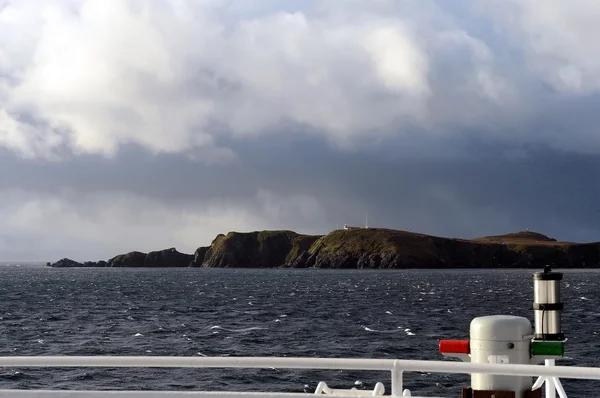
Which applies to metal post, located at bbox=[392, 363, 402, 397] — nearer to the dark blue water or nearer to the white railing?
the white railing

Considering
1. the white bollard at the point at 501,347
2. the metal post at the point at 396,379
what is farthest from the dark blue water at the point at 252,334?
the metal post at the point at 396,379

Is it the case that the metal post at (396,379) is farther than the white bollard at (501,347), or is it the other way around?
the white bollard at (501,347)

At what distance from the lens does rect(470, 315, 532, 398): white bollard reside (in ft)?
23.9

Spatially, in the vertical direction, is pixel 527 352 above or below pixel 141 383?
above

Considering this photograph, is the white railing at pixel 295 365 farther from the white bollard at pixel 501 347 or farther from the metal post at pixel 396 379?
the white bollard at pixel 501 347

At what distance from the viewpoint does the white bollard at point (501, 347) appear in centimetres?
728

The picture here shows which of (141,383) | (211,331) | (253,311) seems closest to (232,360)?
(141,383)

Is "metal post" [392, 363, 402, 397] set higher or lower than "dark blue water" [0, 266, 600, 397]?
higher

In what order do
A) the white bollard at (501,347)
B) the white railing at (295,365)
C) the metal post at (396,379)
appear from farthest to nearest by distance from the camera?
1. the white bollard at (501,347)
2. the metal post at (396,379)
3. the white railing at (295,365)

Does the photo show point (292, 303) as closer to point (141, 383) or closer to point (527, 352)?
point (141, 383)

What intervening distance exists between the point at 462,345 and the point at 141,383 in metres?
26.3

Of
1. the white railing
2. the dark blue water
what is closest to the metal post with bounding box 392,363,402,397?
the white railing

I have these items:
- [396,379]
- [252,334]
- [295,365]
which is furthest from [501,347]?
[252,334]

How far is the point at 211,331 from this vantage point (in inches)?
2183
